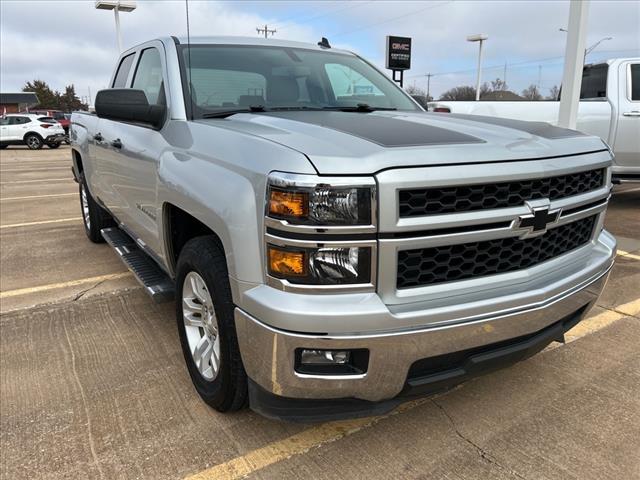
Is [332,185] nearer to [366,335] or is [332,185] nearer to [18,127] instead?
[366,335]

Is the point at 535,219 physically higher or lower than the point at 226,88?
lower

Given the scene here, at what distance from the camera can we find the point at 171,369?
10.1 feet

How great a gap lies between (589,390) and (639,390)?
27cm

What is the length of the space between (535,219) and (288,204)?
1.04m

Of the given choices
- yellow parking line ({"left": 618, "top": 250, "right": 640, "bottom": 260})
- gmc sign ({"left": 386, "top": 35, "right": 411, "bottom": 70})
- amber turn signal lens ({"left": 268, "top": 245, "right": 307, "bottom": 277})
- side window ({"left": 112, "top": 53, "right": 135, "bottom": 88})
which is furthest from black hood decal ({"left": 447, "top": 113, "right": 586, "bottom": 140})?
gmc sign ({"left": 386, "top": 35, "right": 411, "bottom": 70})

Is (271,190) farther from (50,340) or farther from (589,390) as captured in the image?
(50,340)

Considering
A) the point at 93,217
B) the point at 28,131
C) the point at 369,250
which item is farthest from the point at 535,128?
the point at 28,131

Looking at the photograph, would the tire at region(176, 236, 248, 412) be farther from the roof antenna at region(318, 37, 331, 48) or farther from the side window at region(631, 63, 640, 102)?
the side window at region(631, 63, 640, 102)

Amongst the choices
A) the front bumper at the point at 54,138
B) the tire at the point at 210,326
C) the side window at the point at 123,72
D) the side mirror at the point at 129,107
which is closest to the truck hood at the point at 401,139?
the side mirror at the point at 129,107

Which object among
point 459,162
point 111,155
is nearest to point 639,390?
point 459,162

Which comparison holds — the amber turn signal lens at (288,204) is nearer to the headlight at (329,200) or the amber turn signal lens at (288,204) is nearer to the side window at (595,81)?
the headlight at (329,200)

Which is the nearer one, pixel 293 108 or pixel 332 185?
pixel 332 185

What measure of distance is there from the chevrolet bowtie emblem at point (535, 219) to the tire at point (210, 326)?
1.23m

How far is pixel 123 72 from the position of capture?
4.62 metres
